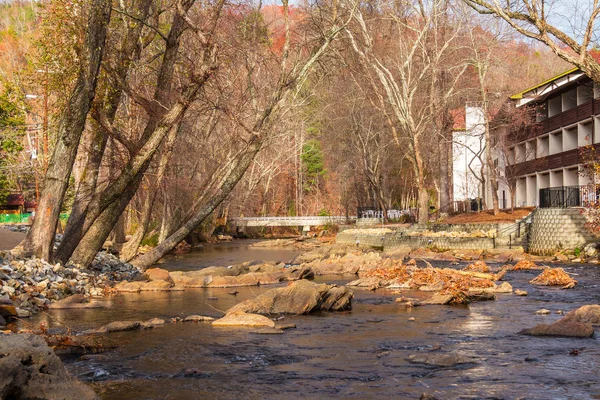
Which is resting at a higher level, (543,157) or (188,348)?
(543,157)

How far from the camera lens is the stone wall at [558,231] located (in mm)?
31625

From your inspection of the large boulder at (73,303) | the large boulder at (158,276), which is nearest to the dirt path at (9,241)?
the large boulder at (158,276)

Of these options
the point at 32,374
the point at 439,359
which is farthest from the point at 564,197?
the point at 32,374

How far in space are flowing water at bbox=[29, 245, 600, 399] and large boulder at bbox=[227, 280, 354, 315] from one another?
51 centimetres

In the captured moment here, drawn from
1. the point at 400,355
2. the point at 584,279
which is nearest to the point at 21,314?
the point at 400,355

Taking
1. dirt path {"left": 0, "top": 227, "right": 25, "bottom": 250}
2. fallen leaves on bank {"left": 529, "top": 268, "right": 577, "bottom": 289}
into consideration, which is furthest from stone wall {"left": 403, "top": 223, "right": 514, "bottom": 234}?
dirt path {"left": 0, "top": 227, "right": 25, "bottom": 250}

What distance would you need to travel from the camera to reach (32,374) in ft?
21.9

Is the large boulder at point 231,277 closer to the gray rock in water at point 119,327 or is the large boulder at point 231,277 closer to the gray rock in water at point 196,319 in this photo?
the gray rock in water at point 196,319

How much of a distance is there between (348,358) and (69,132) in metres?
11.0

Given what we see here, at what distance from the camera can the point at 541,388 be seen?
28.4 ft

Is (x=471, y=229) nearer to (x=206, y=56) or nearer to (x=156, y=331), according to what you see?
(x=206, y=56)

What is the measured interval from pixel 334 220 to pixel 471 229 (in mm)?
28866

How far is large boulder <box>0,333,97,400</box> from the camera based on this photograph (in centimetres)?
645

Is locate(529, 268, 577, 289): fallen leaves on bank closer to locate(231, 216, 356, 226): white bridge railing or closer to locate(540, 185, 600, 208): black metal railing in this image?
locate(540, 185, 600, 208): black metal railing
